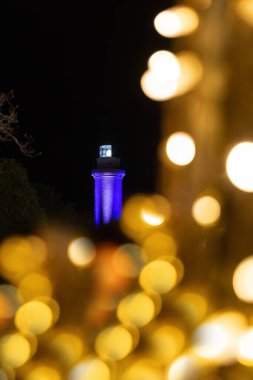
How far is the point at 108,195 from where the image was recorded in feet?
105

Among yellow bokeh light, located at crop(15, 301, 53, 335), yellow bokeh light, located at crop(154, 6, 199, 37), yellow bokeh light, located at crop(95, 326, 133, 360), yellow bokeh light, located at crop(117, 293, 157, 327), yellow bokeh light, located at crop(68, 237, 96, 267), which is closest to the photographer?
yellow bokeh light, located at crop(154, 6, 199, 37)

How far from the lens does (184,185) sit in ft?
18.3

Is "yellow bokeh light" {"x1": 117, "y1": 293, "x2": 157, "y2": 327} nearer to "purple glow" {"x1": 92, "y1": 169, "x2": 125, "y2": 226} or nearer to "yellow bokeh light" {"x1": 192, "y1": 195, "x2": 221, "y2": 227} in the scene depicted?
"yellow bokeh light" {"x1": 192, "y1": 195, "x2": 221, "y2": 227}

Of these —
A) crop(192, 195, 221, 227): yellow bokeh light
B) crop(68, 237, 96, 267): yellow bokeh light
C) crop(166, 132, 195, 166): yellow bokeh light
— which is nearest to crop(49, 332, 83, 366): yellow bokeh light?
crop(192, 195, 221, 227): yellow bokeh light

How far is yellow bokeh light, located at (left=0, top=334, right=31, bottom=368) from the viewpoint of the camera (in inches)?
255

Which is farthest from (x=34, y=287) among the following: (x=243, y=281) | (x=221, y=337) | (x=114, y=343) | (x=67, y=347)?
(x=243, y=281)

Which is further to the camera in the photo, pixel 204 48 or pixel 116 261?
pixel 116 261

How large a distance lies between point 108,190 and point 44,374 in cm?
2600

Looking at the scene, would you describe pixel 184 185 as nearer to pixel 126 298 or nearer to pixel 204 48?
pixel 204 48

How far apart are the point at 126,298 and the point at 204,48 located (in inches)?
225

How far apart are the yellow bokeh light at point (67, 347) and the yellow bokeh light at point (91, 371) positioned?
0.21 meters

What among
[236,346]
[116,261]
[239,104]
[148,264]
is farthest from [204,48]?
[116,261]

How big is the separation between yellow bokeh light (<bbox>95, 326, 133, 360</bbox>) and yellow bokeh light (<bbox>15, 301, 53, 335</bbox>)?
108 centimetres

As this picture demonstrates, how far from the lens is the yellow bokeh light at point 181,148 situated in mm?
4870
